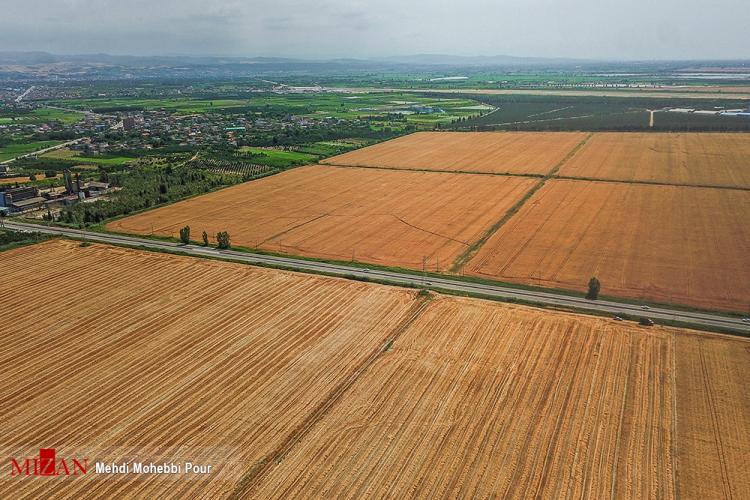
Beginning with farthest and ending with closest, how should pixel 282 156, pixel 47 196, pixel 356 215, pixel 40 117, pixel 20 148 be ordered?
pixel 40 117 → pixel 20 148 → pixel 282 156 → pixel 47 196 → pixel 356 215

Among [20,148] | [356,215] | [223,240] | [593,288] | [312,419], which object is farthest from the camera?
[20,148]

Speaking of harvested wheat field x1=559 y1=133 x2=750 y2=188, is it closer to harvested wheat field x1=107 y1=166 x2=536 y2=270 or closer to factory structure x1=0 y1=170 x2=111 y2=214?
harvested wheat field x1=107 y1=166 x2=536 y2=270

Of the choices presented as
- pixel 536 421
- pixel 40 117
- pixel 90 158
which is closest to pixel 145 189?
pixel 90 158

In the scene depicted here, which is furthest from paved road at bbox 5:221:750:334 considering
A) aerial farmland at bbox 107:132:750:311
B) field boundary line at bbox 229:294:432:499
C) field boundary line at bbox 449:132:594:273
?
field boundary line at bbox 229:294:432:499

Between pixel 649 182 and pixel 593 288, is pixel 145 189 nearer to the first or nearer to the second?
A: pixel 593 288

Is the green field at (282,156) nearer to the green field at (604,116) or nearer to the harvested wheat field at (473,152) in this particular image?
the harvested wheat field at (473,152)

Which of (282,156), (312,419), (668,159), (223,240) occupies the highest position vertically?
(282,156)
